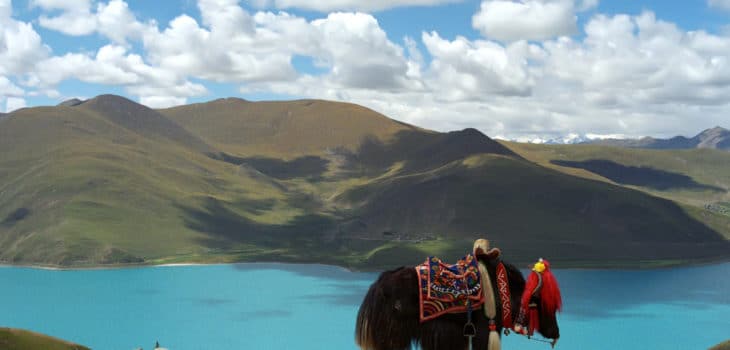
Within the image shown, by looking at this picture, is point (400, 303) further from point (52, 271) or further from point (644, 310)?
point (52, 271)

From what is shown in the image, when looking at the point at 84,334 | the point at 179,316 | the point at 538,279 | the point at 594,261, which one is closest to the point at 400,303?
the point at 538,279

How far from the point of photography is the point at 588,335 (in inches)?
4884

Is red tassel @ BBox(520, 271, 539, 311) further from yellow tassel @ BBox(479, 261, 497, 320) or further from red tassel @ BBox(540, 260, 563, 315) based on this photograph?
yellow tassel @ BBox(479, 261, 497, 320)

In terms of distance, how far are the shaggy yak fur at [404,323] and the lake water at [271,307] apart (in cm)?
10773

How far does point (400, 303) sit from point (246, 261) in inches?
7541

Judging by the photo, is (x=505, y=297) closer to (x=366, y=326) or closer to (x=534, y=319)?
(x=534, y=319)

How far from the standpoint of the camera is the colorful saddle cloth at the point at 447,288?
5840 mm

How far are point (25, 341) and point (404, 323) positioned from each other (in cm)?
1400

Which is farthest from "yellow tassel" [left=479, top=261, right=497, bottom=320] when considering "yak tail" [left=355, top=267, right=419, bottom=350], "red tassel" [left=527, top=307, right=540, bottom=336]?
"yak tail" [left=355, top=267, right=419, bottom=350]

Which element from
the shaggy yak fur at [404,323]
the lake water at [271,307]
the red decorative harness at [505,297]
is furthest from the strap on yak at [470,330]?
the lake water at [271,307]

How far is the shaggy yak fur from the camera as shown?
585 cm

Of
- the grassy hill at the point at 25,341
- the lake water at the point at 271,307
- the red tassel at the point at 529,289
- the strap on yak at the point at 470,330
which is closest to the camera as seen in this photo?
the strap on yak at the point at 470,330

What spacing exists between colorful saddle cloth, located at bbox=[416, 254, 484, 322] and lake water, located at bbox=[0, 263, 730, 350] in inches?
4245

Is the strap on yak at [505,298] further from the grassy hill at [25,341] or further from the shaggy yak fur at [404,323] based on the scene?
the grassy hill at [25,341]
